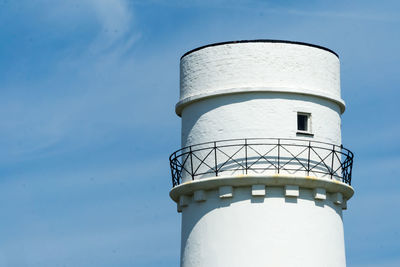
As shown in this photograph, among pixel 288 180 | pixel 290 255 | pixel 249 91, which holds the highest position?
pixel 249 91

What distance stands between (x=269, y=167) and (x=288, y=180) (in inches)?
36.2

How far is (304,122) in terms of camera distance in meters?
43.7

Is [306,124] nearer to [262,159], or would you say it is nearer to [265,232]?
[262,159]

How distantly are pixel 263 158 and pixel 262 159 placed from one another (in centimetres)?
6

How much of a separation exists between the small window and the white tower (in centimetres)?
4

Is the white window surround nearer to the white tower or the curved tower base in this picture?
the white tower

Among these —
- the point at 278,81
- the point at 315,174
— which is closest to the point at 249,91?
the point at 278,81

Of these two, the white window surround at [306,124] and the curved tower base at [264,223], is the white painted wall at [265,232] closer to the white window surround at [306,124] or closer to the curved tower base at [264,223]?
the curved tower base at [264,223]

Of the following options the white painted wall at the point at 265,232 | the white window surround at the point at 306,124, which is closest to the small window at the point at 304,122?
the white window surround at the point at 306,124

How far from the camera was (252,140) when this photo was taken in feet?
140

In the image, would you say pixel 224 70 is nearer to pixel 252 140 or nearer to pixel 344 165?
pixel 252 140

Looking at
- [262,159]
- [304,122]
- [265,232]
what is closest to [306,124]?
[304,122]

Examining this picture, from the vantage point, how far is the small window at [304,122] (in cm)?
4347

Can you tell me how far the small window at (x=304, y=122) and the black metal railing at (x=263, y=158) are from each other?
0.56 meters
